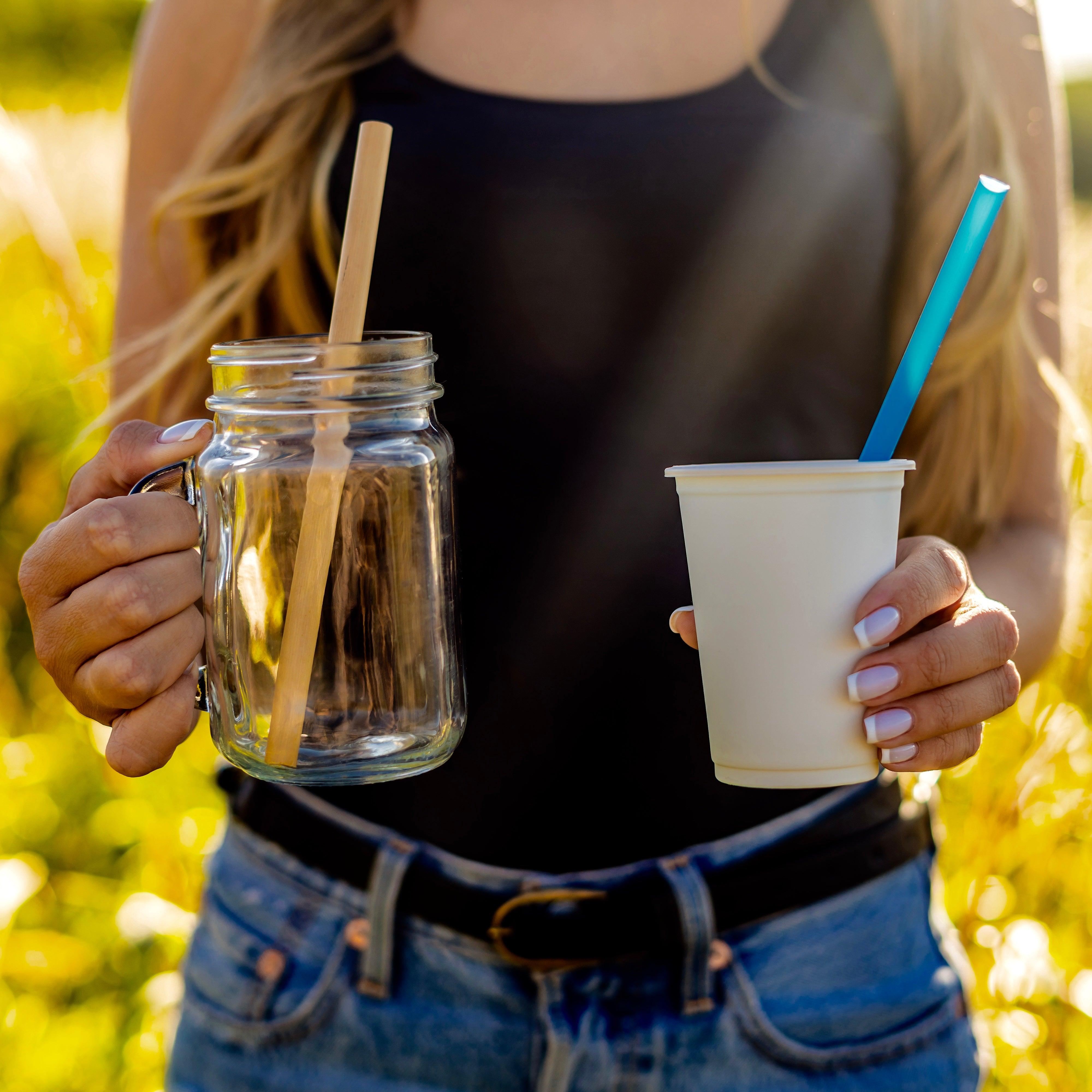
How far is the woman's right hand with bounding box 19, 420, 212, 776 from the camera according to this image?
78 cm

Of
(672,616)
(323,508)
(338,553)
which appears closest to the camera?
(323,508)

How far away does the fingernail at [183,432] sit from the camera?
825mm

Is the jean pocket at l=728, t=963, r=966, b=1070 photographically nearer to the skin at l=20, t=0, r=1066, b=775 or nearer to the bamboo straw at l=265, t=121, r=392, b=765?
the skin at l=20, t=0, r=1066, b=775

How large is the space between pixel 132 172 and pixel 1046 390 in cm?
130

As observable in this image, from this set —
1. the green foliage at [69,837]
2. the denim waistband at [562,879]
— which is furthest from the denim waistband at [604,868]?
the green foliage at [69,837]

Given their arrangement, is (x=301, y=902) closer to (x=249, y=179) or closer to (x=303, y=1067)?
(x=303, y=1067)

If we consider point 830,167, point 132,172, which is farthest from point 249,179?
point 830,167

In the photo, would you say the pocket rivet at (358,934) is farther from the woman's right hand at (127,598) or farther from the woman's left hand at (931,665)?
the woman's left hand at (931,665)

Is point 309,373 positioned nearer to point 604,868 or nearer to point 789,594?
point 789,594

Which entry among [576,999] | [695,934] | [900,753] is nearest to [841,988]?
[695,934]

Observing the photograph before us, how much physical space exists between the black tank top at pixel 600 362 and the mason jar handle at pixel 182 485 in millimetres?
396

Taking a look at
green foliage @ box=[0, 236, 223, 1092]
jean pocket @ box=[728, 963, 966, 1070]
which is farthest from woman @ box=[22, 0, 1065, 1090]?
green foliage @ box=[0, 236, 223, 1092]

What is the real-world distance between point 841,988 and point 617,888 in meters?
0.28

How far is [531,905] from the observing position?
1109 mm
